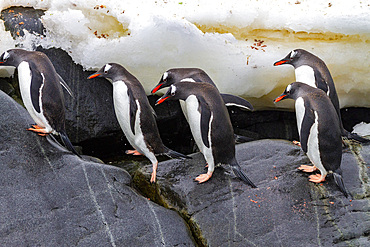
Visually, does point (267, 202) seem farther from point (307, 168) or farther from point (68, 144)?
point (68, 144)

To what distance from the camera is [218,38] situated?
5141 millimetres

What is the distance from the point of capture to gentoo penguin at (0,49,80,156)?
3.79 m

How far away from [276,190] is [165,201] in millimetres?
918

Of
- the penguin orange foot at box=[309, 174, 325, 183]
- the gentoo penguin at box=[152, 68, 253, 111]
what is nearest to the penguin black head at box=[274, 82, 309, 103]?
the gentoo penguin at box=[152, 68, 253, 111]

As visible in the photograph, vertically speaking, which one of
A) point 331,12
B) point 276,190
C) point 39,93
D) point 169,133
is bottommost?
point 169,133

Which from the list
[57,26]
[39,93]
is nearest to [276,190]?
[39,93]

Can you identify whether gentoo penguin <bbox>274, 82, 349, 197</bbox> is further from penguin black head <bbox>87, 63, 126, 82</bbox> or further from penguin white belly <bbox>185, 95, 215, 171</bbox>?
penguin black head <bbox>87, 63, 126, 82</bbox>

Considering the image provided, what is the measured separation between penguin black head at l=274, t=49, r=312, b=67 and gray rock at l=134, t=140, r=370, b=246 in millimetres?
1059

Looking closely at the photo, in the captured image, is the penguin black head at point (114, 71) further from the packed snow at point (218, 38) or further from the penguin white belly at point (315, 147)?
the penguin white belly at point (315, 147)

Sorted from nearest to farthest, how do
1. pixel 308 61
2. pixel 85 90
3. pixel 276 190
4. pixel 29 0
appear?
1. pixel 276 190
2. pixel 308 61
3. pixel 85 90
4. pixel 29 0

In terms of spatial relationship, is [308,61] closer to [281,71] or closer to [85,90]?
[281,71]

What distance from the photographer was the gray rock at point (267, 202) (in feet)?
10.7

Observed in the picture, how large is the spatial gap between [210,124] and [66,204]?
1320 millimetres

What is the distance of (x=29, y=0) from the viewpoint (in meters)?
5.40
